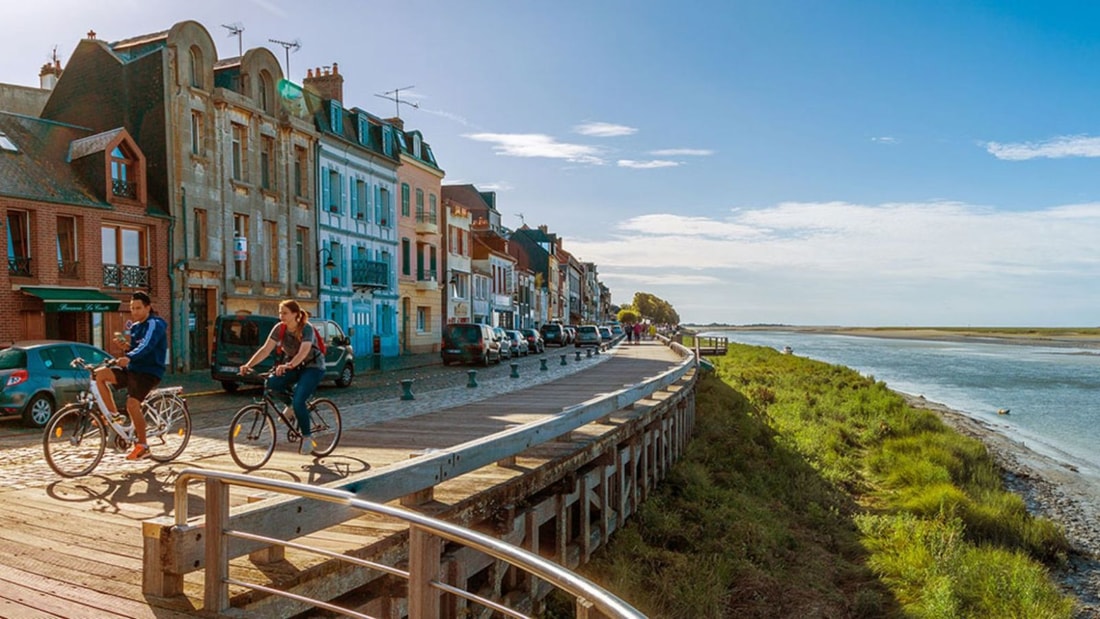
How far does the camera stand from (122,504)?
264 inches

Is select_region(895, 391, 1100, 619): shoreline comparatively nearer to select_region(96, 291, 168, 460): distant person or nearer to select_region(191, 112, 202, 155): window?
select_region(96, 291, 168, 460): distant person

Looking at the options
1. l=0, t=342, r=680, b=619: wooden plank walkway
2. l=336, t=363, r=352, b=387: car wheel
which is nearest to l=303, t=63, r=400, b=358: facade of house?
l=336, t=363, r=352, b=387: car wheel

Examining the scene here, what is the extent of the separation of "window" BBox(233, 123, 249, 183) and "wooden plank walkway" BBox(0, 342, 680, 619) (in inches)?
721

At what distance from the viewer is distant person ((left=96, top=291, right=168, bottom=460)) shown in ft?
26.6

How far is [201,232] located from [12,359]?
1448cm

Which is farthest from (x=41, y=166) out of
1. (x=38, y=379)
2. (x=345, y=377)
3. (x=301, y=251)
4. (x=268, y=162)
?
(x=38, y=379)

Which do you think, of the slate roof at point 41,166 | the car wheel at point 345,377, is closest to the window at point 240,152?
the slate roof at point 41,166

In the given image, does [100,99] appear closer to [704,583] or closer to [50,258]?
[50,258]

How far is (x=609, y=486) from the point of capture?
10891 mm

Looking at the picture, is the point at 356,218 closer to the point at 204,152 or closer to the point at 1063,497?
the point at 204,152

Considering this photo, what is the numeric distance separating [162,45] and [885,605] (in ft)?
88.5

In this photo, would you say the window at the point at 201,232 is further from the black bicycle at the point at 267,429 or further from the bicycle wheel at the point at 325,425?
the bicycle wheel at the point at 325,425

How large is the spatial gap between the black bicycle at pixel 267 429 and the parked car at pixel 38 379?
5.78 meters

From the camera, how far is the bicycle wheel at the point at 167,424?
8773mm
